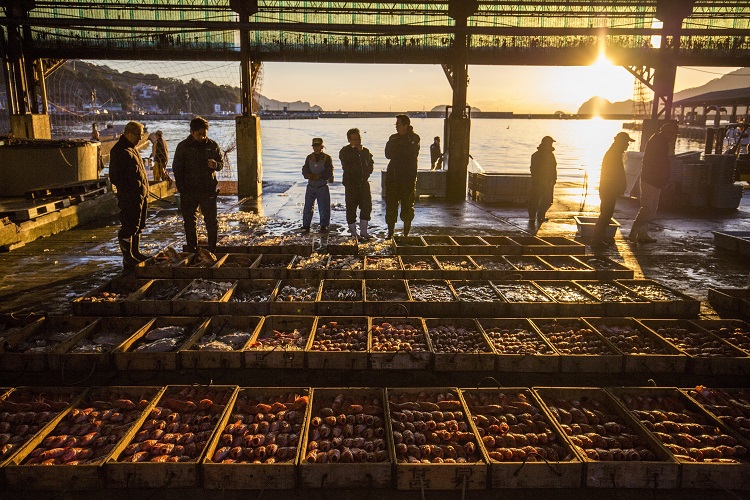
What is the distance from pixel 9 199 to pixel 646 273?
12477 mm

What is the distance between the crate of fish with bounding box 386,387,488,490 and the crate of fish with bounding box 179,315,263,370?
1611mm

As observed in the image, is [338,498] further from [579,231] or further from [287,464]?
[579,231]

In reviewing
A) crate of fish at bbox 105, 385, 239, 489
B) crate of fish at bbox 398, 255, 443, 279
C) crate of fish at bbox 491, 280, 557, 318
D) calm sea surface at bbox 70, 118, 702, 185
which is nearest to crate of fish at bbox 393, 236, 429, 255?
crate of fish at bbox 398, 255, 443, 279

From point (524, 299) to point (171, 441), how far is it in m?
4.31

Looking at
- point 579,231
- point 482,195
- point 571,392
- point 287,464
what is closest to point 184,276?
Result: point 287,464

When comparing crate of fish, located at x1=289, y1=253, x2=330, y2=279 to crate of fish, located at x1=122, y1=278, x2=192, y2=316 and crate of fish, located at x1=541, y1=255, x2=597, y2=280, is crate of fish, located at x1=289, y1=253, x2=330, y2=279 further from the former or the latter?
crate of fish, located at x1=541, y1=255, x2=597, y2=280

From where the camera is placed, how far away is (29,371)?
4.72 meters

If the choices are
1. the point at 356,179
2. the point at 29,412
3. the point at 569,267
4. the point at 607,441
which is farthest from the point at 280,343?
the point at 356,179

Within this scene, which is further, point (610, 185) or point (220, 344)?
point (610, 185)

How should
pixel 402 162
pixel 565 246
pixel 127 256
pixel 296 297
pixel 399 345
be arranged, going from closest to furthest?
pixel 399 345
pixel 296 297
pixel 127 256
pixel 565 246
pixel 402 162

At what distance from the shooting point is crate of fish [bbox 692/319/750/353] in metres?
5.27

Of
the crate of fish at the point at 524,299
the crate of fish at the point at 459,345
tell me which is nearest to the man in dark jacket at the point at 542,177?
the crate of fish at the point at 524,299

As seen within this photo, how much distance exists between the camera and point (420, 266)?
7.73 m

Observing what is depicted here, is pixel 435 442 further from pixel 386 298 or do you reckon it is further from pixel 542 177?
pixel 542 177
